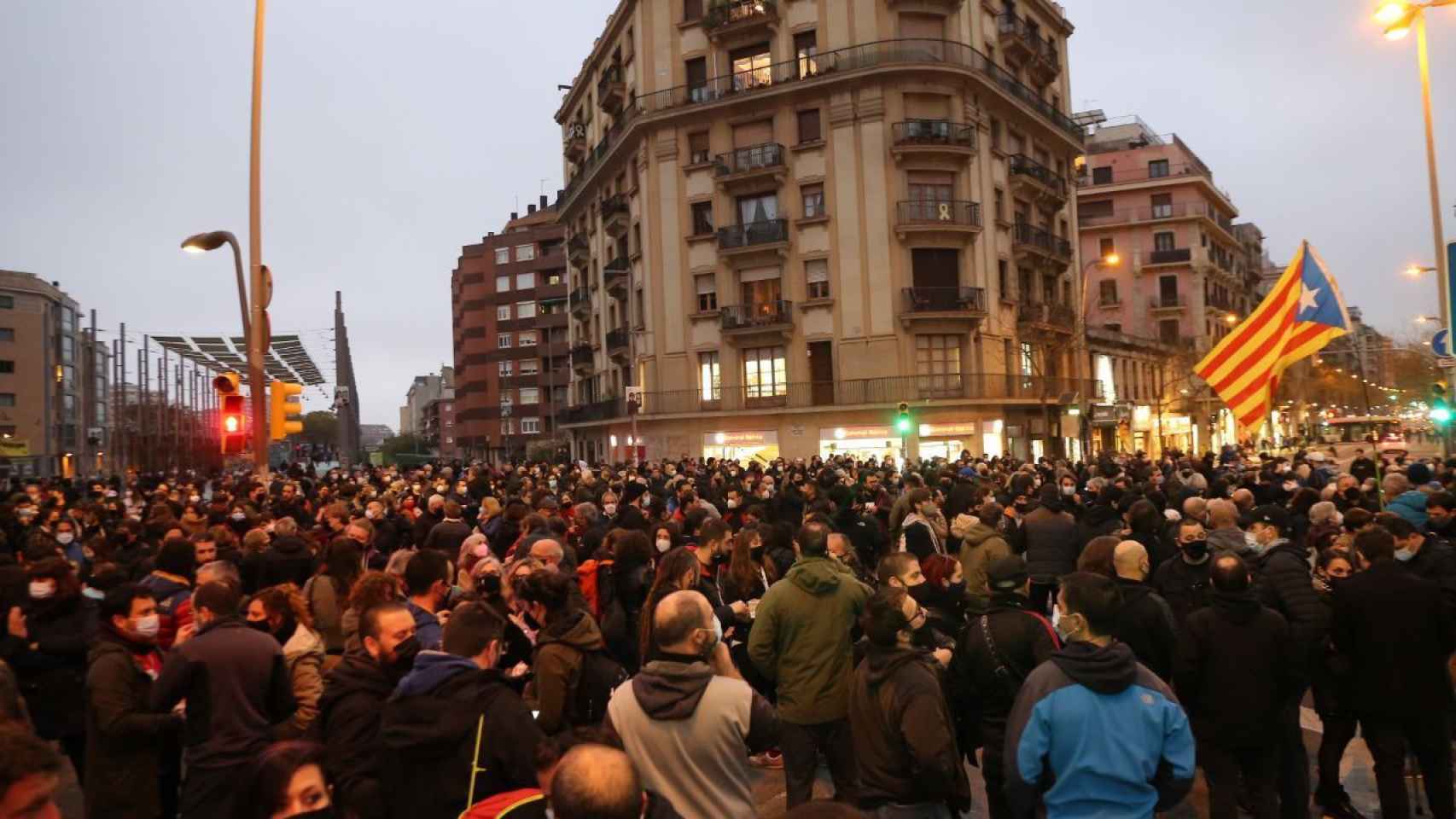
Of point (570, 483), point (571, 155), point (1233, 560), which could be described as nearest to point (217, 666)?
point (1233, 560)

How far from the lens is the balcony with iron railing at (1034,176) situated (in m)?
39.6

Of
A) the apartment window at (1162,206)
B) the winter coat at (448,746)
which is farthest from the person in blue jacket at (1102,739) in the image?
the apartment window at (1162,206)

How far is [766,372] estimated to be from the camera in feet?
125

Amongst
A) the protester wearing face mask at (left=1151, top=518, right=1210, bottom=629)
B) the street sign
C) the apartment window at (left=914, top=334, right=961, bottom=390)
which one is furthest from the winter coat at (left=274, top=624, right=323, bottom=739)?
the apartment window at (left=914, top=334, right=961, bottom=390)

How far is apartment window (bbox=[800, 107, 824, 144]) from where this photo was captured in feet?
122

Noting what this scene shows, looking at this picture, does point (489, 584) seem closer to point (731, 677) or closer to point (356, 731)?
point (356, 731)

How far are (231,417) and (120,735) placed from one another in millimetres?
8716

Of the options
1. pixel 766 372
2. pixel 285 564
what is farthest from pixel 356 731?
pixel 766 372

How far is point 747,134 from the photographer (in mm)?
38438

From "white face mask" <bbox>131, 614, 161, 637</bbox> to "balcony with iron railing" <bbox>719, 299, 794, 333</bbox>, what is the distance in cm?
3276

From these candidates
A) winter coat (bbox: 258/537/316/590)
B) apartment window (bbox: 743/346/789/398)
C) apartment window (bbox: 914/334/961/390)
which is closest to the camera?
winter coat (bbox: 258/537/316/590)

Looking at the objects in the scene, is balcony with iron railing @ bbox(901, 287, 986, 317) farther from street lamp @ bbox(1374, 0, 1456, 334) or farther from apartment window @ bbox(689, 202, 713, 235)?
street lamp @ bbox(1374, 0, 1456, 334)

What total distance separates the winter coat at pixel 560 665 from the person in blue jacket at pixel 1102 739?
76.0 inches

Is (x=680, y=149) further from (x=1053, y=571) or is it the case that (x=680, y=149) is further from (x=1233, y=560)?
(x=1233, y=560)
